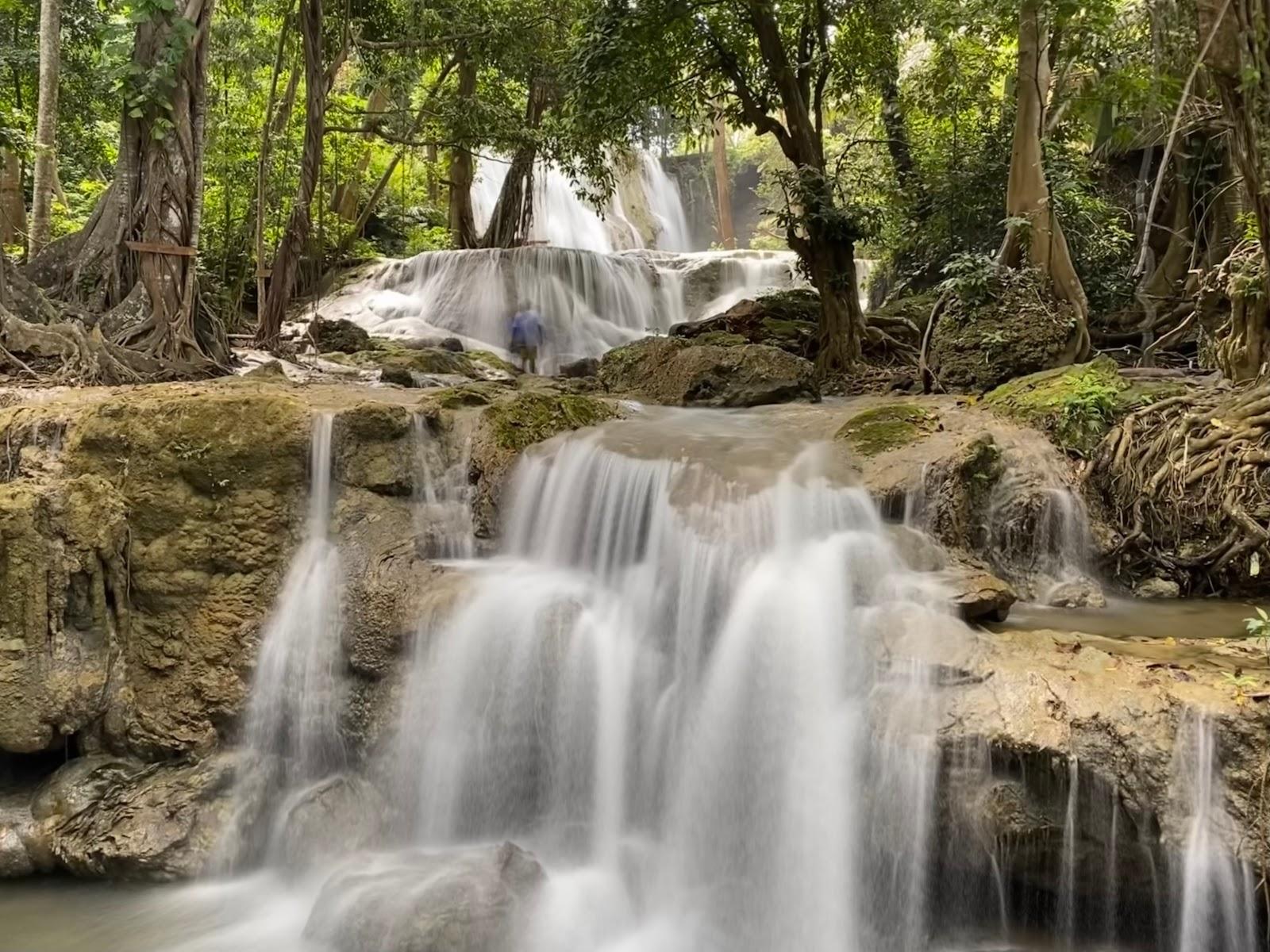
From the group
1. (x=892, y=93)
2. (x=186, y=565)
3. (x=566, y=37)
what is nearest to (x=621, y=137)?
(x=566, y=37)

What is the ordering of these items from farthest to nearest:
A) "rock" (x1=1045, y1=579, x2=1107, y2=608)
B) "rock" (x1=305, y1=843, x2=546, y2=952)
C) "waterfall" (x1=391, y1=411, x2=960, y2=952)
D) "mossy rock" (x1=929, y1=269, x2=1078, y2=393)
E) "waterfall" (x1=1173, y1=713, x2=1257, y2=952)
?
"mossy rock" (x1=929, y1=269, x2=1078, y2=393) → "rock" (x1=1045, y1=579, x2=1107, y2=608) → "waterfall" (x1=391, y1=411, x2=960, y2=952) → "rock" (x1=305, y1=843, x2=546, y2=952) → "waterfall" (x1=1173, y1=713, x2=1257, y2=952)

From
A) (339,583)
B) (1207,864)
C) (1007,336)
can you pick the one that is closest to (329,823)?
(339,583)

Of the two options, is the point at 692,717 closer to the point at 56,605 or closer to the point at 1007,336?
the point at 56,605

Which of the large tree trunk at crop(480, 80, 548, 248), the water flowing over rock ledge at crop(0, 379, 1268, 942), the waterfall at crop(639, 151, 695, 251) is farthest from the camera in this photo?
the waterfall at crop(639, 151, 695, 251)

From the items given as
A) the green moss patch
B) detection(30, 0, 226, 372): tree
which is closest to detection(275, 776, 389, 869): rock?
the green moss patch

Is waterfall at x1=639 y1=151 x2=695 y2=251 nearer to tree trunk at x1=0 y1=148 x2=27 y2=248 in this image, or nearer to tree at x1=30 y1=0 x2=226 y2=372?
tree trunk at x1=0 y1=148 x2=27 y2=248

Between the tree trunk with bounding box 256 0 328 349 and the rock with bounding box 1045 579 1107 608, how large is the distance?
8.76 metres

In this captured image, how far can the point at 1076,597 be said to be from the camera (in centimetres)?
566

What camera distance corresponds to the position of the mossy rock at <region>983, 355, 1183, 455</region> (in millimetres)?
6484

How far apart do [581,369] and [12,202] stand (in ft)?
28.2

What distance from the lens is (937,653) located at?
4.33 m

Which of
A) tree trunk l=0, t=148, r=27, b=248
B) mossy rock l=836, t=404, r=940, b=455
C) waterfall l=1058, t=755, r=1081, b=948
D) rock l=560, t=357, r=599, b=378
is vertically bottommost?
waterfall l=1058, t=755, r=1081, b=948

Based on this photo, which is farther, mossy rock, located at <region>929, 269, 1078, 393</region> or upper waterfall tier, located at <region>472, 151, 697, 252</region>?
upper waterfall tier, located at <region>472, 151, 697, 252</region>

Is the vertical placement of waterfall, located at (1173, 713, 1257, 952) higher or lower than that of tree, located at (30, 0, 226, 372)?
lower
